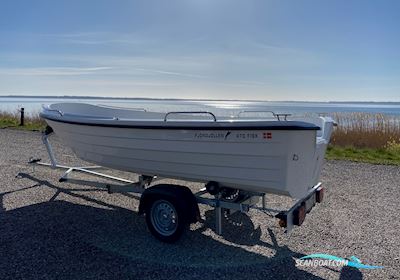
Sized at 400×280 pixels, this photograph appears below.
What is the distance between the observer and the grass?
9711 mm

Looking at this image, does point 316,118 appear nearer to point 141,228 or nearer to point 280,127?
point 280,127

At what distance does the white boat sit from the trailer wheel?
349mm

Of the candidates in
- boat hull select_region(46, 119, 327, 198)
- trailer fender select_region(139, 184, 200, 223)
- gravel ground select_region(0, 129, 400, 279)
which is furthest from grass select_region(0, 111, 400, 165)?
trailer fender select_region(139, 184, 200, 223)

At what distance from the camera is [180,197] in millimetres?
3893

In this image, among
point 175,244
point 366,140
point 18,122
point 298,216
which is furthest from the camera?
point 18,122

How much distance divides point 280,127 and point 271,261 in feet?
4.33

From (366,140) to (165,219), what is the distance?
9.38 m

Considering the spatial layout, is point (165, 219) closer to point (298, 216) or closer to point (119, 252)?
point (119, 252)

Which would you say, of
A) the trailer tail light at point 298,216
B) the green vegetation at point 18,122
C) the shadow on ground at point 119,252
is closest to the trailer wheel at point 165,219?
the shadow on ground at point 119,252

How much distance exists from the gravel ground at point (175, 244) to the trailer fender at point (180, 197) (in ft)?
1.13

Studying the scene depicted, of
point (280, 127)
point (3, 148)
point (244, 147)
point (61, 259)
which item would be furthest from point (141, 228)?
point (3, 148)

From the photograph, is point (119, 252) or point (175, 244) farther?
point (175, 244)

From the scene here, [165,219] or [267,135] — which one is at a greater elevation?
[267,135]

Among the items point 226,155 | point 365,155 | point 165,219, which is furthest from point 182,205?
point 365,155
